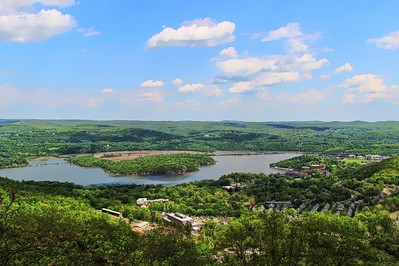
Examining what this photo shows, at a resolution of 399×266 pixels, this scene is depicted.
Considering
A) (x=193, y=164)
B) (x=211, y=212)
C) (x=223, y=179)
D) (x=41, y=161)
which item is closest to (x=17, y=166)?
A: (x=41, y=161)

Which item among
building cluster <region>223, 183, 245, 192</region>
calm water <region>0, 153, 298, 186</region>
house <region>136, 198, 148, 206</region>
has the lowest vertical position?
calm water <region>0, 153, 298, 186</region>

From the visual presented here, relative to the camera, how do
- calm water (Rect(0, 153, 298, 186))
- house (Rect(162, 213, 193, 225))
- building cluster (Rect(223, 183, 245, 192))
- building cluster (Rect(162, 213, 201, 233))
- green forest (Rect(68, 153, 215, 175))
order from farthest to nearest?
green forest (Rect(68, 153, 215, 175)) → calm water (Rect(0, 153, 298, 186)) → building cluster (Rect(223, 183, 245, 192)) → house (Rect(162, 213, 193, 225)) → building cluster (Rect(162, 213, 201, 233))

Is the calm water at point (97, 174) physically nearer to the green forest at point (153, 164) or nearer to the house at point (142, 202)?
the green forest at point (153, 164)

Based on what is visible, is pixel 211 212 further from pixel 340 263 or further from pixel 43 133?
pixel 43 133

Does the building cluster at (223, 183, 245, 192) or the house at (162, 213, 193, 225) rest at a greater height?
the house at (162, 213, 193, 225)

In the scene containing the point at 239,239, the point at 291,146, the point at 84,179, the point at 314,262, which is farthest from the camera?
A: the point at 291,146

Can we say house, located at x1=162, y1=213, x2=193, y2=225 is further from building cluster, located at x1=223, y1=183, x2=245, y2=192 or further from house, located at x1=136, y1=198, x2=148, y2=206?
building cluster, located at x1=223, y1=183, x2=245, y2=192

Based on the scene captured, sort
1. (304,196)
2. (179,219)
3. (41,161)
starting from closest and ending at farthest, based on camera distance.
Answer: (179,219), (304,196), (41,161)

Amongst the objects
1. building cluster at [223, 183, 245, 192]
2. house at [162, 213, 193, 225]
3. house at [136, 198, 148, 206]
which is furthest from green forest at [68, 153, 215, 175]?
house at [162, 213, 193, 225]

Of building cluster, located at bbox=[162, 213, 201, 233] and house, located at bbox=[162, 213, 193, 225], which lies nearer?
building cluster, located at bbox=[162, 213, 201, 233]
